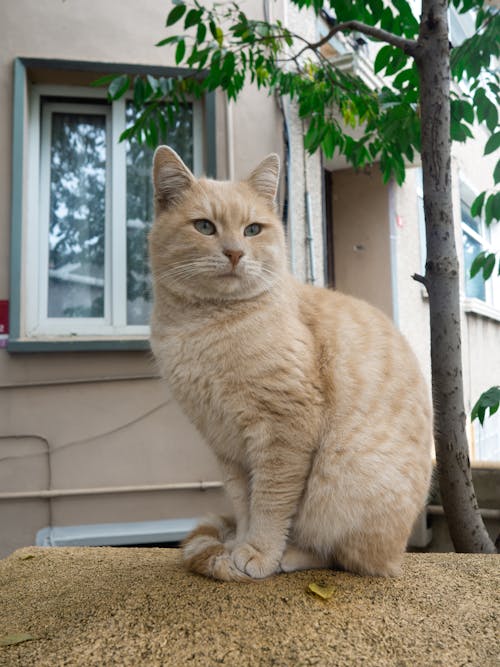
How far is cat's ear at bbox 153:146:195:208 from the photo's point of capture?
4.64 feet

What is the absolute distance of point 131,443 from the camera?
8.73 feet

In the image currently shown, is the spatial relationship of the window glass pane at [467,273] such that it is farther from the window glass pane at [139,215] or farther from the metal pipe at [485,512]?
the window glass pane at [139,215]

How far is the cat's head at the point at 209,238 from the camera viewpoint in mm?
1340

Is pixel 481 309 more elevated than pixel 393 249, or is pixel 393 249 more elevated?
pixel 393 249

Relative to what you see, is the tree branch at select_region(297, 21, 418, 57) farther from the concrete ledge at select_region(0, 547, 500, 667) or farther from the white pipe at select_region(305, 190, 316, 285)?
the concrete ledge at select_region(0, 547, 500, 667)

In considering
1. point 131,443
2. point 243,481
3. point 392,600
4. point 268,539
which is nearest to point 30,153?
point 131,443

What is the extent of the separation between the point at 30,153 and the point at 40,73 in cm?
45

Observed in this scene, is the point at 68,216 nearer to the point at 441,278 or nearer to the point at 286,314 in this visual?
the point at 286,314

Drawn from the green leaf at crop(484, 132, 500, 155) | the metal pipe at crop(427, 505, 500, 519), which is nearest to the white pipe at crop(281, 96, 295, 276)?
the green leaf at crop(484, 132, 500, 155)

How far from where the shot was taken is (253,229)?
146cm

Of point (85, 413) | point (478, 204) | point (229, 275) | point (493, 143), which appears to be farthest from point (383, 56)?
point (85, 413)

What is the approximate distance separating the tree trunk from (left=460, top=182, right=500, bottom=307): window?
0.59m

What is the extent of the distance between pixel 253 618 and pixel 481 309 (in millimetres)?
2643

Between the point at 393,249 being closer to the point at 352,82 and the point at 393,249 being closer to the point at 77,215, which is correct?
the point at 352,82
